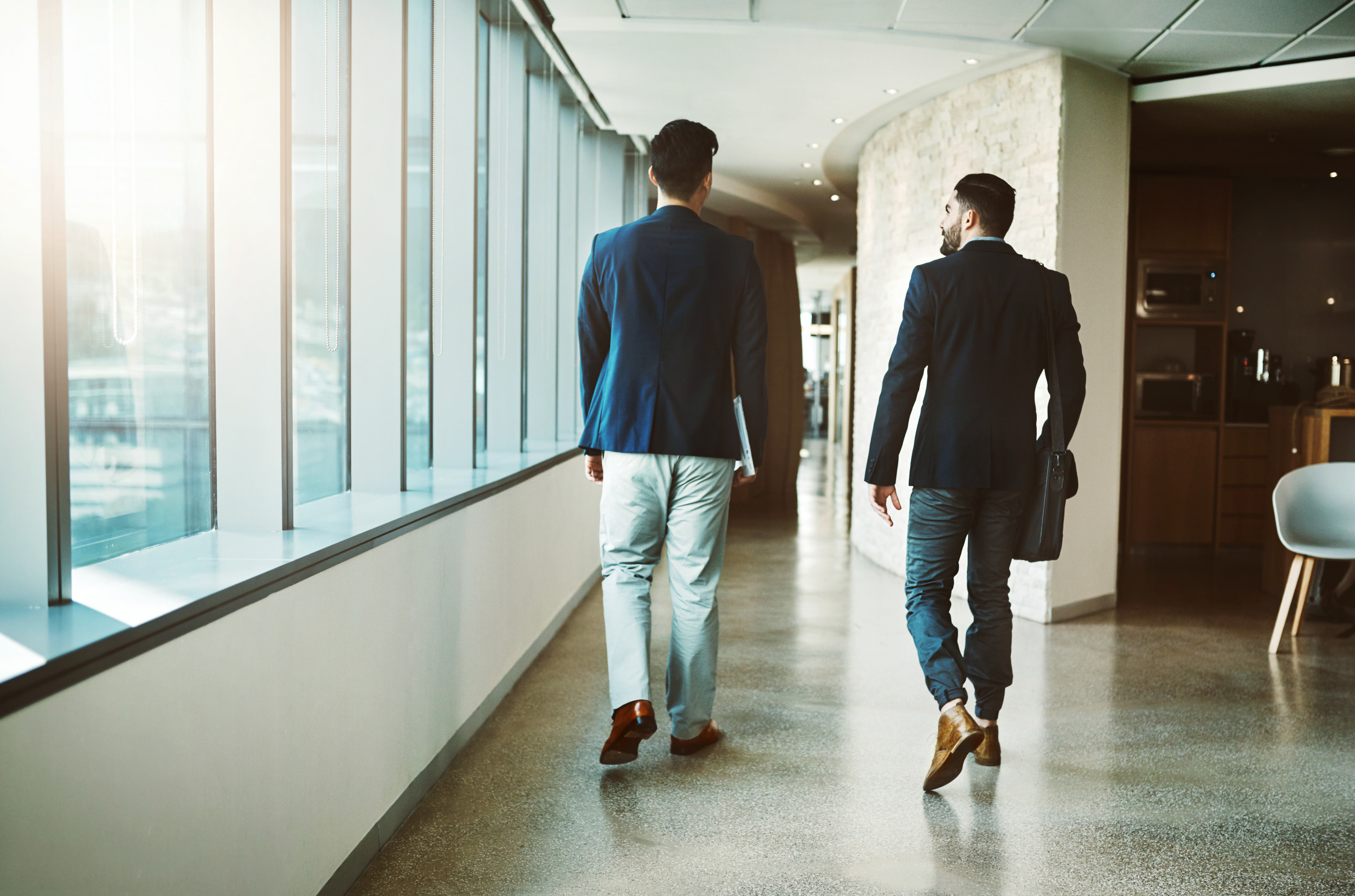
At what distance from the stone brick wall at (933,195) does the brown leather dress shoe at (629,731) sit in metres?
2.11

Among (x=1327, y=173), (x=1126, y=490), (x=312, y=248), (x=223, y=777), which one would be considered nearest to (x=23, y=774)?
(x=223, y=777)

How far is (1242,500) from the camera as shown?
279 inches

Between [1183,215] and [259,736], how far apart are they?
702 centimetres

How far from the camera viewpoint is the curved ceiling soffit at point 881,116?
4.98 m

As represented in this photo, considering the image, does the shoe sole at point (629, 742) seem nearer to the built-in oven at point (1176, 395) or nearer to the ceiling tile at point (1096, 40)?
the ceiling tile at point (1096, 40)

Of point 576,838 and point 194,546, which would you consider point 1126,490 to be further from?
point 194,546

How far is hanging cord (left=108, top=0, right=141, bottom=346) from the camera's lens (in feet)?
5.83

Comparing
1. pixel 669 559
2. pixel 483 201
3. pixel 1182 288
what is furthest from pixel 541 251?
pixel 1182 288

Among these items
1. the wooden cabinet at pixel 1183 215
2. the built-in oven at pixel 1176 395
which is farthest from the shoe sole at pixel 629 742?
the wooden cabinet at pixel 1183 215

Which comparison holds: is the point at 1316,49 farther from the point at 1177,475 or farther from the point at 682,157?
the point at 682,157

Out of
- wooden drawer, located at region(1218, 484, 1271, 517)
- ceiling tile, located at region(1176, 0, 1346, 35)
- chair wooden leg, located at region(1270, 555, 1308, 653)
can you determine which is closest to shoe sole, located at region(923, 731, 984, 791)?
chair wooden leg, located at region(1270, 555, 1308, 653)

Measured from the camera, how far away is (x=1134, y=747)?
122 inches

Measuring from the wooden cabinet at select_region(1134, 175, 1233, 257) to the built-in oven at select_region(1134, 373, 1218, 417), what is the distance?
0.86 meters

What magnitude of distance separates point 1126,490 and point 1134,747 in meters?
4.41
